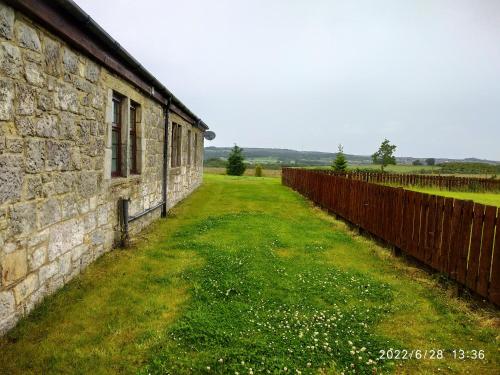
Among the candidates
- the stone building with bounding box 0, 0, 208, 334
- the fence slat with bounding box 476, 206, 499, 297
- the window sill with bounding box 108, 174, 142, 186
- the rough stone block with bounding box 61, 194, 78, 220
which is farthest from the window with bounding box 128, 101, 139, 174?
the fence slat with bounding box 476, 206, 499, 297

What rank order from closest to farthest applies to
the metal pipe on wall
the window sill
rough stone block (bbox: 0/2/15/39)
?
rough stone block (bbox: 0/2/15/39) < the window sill < the metal pipe on wall

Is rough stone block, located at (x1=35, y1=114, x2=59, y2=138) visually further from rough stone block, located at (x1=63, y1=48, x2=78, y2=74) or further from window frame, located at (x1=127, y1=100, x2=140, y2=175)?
window frame, located at (x1=127, y1=100, x2=140, y2=175)

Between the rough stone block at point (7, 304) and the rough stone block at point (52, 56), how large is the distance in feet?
8.39

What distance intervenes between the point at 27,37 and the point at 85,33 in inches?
59.4

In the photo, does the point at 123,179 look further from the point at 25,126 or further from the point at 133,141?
the point at 25,126

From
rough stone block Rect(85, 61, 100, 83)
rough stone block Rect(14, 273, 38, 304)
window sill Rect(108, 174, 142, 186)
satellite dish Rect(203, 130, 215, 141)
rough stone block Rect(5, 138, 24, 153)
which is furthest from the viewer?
satellite dish Rect(203, 130, 215, 141)

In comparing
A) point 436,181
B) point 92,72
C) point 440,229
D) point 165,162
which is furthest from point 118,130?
point 436,181

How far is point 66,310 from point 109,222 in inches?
101

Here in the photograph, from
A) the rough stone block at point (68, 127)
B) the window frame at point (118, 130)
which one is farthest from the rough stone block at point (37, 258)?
the window frame at point (118, 130)

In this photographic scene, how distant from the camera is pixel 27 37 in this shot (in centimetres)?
389

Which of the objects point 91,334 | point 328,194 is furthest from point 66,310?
point 328,194

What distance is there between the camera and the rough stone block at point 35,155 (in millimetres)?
3979

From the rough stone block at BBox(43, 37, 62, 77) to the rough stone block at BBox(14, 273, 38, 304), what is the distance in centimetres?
242

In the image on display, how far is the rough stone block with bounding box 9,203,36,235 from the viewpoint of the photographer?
3699mm
